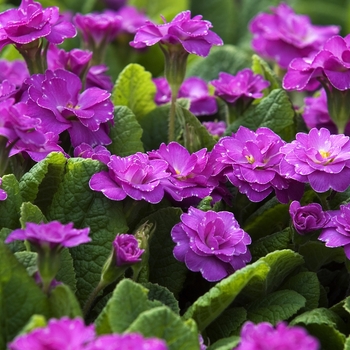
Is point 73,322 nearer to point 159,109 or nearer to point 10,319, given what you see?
point 10,319

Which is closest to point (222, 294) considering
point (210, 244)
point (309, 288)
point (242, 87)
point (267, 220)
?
point (210, 244)

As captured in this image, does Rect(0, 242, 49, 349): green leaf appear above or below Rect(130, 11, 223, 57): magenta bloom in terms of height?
below

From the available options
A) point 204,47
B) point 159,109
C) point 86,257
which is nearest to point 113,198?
point 86,257

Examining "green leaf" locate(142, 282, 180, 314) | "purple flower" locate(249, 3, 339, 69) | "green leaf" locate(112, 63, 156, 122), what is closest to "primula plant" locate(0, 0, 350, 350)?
"green leaf" locate(142, 282, 180, 314)

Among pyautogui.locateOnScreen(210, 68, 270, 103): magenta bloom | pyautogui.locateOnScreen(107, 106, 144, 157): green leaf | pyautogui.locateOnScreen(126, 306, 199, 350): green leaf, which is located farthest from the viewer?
pyautogui.locateOnScreen(210, 68, 270, 103): magenta bloom

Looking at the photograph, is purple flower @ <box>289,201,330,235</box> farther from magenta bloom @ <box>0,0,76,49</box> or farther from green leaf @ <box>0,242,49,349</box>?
magenta bloom @ <box>0,0,76,49</box>

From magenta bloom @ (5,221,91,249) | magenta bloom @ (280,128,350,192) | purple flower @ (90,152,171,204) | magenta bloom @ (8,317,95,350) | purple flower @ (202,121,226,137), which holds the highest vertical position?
magenta bloom @ (8,317,95,350)

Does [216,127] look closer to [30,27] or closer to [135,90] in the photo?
[135,90]
